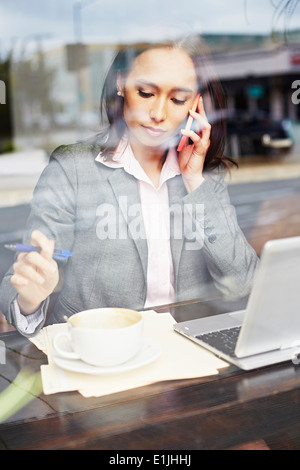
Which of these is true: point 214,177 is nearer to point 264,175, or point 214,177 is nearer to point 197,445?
point 197,445

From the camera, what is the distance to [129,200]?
1704mm

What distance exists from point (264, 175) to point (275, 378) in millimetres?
8745

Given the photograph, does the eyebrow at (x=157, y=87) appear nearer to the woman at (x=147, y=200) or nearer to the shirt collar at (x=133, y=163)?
the woman at (x=147, y=200)

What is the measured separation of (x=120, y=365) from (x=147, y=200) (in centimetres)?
90

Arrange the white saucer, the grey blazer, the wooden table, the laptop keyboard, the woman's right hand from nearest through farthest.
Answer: the wooden table
the white saucer
the laptop keyboard
the woman's right hand
the grey blazer

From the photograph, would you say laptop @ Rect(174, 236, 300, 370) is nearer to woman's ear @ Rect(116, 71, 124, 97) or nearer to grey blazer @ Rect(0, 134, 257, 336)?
grey blazer @ Rect(0, 134, 257, 336)

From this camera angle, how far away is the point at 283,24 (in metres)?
2.52

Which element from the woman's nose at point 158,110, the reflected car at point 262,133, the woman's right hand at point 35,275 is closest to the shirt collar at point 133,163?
the woman's nose at point 158,110

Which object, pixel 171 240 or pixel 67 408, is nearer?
pixel 67 408

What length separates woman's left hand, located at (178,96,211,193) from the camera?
170cm

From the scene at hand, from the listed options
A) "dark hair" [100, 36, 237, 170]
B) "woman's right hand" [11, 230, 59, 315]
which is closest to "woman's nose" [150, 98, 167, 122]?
"dark hair" [100, 36, 237, 170]

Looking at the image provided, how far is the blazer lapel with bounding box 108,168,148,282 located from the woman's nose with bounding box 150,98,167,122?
0.61 feet

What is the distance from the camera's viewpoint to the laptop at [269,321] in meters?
0.83

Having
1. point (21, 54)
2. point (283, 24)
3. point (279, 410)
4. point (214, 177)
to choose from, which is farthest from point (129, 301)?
point (21, 54)
